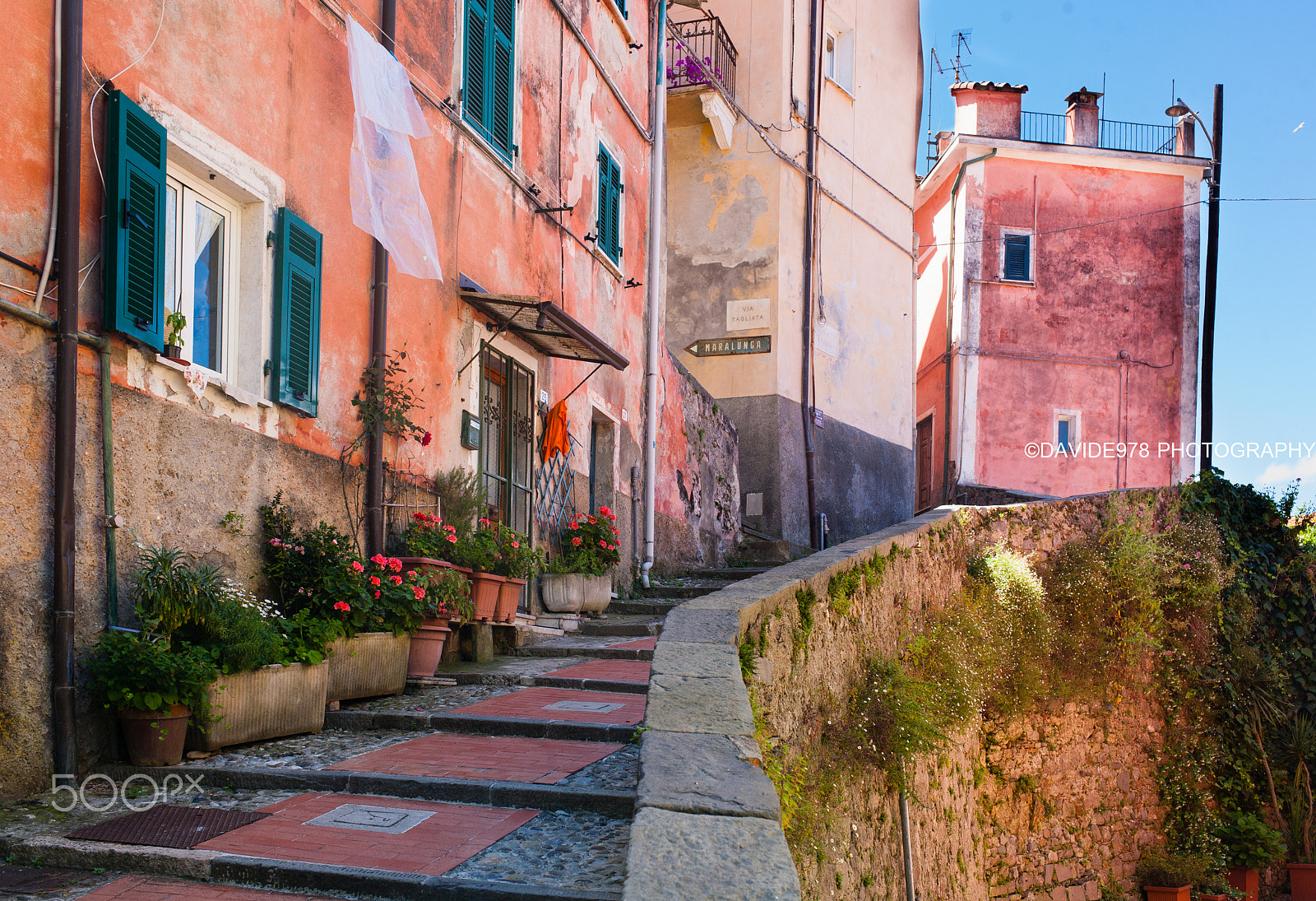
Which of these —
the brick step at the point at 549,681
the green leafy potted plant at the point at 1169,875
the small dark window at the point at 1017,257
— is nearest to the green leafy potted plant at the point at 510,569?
the brick step at the point at 549,681

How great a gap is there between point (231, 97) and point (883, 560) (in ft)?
15.8

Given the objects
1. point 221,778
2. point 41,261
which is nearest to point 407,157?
point 41,261

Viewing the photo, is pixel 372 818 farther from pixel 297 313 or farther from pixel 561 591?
pixel 561 591

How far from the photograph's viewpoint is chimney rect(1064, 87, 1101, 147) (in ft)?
66.1

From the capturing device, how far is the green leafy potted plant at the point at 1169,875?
10352mm

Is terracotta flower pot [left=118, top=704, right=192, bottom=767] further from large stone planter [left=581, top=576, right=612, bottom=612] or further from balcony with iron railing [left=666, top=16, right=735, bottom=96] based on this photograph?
balcony with iron railing [left=666, top=16, right=735, bottom=96]

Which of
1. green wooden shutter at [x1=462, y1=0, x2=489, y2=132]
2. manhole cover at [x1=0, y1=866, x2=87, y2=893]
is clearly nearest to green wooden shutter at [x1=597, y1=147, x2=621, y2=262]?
green wooden shutter at [x1=462, y1=0, x2=489, y2=132]

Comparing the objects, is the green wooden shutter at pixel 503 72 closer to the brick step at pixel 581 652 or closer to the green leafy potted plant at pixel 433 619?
the green leafy potted plant at pixel 433 619

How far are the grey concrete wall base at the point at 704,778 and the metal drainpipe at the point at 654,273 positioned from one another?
783 centimetres

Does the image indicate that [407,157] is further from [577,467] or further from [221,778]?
[577,467]

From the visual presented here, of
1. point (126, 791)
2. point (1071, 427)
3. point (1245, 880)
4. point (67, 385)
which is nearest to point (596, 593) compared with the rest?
point (126, 791)

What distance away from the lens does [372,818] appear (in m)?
4.19

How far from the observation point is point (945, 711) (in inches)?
315

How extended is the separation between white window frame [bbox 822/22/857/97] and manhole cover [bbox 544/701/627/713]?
42.5ft
